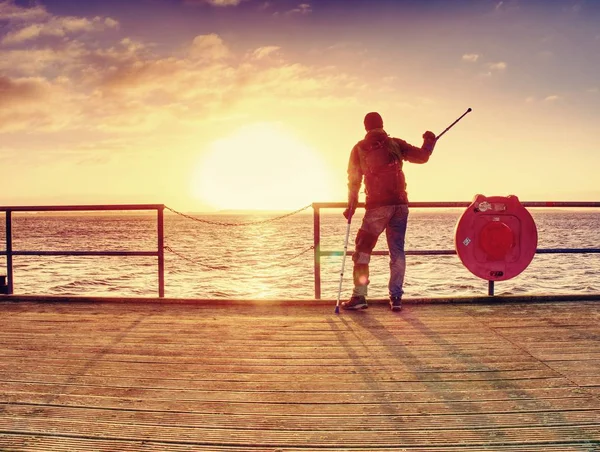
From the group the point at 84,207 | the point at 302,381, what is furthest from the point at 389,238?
the point at 84,207

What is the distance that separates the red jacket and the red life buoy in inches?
28.5

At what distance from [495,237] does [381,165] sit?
1427 mm

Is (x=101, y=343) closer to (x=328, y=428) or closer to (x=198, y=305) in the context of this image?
(x=198, y=305)

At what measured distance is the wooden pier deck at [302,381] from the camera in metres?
2.48

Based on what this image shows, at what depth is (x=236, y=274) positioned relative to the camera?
18438mm

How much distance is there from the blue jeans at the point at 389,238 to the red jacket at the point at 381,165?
0.10 metres

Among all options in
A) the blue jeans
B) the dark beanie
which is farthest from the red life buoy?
the dark beanie

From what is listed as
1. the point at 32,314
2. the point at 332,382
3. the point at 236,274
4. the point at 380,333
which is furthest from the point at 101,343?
the point at 236,274

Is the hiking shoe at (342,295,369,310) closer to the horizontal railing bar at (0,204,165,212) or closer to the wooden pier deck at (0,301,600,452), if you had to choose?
the wooden pier deck at (0,301,600,452)

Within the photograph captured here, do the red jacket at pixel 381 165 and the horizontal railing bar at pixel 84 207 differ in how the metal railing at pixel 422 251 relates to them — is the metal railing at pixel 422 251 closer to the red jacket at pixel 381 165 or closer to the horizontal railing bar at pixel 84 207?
the red jacket at pixel 381 165

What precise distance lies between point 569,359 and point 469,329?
3.33ft

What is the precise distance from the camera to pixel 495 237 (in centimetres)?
534

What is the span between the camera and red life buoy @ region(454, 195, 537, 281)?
536cm

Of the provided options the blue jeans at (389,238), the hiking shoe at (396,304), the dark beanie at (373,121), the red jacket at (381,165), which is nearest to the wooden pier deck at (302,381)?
the hiking shoe at (396,304)
